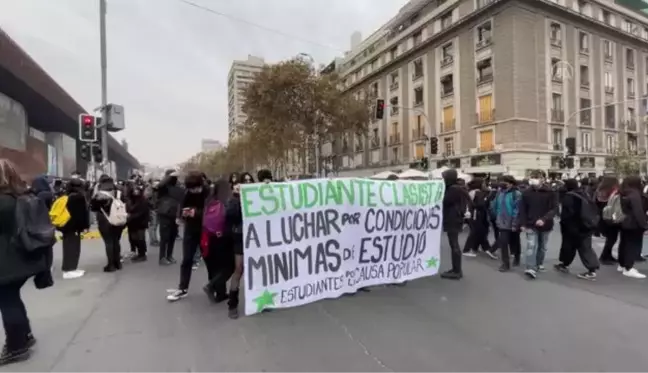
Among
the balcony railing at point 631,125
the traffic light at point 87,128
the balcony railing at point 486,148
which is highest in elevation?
the balcony railing at point 631,125

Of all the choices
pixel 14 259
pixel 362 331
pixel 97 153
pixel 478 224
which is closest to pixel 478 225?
pixel 478 224

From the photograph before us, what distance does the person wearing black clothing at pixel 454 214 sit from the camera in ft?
24.8

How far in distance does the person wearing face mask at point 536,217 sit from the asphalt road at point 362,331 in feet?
2.76

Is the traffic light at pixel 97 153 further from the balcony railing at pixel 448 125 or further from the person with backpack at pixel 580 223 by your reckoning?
the balcony railing at pixel 448 125

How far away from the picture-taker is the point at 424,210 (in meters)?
7.12

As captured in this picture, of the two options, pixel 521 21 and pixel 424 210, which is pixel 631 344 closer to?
pixel 424 210

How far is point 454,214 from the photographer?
7.65 m

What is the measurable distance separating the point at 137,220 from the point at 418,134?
42.3 metres

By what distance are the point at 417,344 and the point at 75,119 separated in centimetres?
4128

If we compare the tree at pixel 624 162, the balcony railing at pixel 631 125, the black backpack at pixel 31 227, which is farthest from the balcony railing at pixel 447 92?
the black backpack at pixel 31 227

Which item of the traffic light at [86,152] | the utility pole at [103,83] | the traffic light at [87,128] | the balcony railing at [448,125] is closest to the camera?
the traffic light at [87,128]

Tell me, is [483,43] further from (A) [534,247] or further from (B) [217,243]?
(B) [217,243]

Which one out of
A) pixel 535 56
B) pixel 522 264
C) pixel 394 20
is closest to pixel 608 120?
pixel 535 56

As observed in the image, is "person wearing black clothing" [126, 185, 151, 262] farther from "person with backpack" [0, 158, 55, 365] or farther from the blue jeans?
the blue jeans
